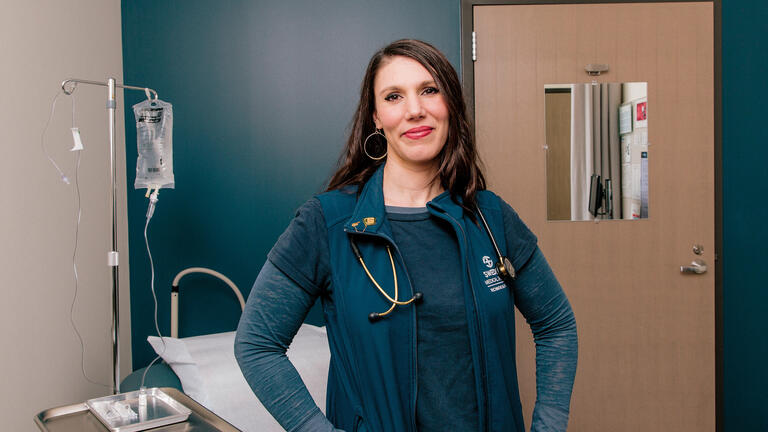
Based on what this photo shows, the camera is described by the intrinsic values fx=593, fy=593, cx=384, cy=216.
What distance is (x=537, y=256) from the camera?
1.20 metres

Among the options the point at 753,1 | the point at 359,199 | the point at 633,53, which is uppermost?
the point at 753,1

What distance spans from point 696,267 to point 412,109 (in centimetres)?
196

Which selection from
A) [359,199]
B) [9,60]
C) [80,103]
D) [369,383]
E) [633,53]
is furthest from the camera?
[633,53]

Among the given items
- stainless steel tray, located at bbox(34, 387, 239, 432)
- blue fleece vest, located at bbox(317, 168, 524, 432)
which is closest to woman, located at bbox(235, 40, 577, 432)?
blue fleece vest, located at bbox(317, 168, 524, 432)

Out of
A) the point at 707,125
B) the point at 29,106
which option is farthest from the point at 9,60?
the point at 707,125

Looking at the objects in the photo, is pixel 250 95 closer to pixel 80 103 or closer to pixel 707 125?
pixel 80 103

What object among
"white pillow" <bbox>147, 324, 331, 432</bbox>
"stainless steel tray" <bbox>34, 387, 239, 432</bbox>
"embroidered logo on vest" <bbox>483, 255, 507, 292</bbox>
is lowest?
"white pillow" <bbox>147, 324, 331, 432</bbox>

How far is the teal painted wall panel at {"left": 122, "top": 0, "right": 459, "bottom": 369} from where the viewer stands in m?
2.54

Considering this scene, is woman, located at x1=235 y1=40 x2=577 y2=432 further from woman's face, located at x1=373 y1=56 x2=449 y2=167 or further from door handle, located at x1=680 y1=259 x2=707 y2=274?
door handle, located at x1=680 y1=259 x2=707 y2=274

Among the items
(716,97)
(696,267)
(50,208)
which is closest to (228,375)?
(50,208)

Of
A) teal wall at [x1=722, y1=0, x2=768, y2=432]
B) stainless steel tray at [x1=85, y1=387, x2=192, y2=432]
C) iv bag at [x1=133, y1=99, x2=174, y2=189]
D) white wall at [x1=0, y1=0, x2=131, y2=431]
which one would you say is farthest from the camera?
teal wall at [x1=722, y1=0, x2=768, y2=432]

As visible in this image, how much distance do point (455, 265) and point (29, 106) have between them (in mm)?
1441

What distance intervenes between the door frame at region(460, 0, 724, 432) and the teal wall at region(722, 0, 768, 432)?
0.10 meters

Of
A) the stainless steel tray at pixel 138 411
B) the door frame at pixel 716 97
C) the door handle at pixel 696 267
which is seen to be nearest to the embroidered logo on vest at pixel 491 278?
the stainless steel tray at pixel 138 411
